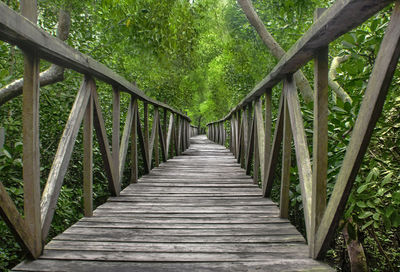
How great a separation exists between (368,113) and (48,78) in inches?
136

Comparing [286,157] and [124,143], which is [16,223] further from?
[124,143]

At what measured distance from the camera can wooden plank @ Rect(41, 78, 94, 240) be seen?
180cm

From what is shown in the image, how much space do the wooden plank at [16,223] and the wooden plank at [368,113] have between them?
1.54m

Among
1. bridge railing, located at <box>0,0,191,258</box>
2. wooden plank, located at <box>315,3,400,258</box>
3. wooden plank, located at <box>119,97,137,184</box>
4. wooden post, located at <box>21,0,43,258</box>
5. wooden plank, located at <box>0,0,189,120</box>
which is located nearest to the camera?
wooden plank, located at <box>315,3,400,258</box>

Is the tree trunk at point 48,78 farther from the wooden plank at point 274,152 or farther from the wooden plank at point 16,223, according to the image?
the wooden plank at point 274,152

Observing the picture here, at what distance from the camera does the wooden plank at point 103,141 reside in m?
2.52

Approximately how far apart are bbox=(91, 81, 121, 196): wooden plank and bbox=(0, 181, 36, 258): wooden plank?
3.81 feet

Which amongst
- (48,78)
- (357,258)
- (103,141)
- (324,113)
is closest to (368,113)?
(324,113)

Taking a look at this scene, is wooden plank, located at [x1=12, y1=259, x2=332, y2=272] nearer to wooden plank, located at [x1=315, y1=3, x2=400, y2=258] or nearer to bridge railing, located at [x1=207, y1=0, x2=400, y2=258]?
bridge railing, located at [x1=207, y1=0, x2=400, y2=258]

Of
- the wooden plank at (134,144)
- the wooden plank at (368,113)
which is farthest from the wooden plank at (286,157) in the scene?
the wooden plank at (134,144)

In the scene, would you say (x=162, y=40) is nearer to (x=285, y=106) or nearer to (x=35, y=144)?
(x=285, y=106)

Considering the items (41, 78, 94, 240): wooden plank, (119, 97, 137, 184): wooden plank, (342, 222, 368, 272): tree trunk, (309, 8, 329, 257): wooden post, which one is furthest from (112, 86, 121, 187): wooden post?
(342, 222, 368, 272): tree trunk

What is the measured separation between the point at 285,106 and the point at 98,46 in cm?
426

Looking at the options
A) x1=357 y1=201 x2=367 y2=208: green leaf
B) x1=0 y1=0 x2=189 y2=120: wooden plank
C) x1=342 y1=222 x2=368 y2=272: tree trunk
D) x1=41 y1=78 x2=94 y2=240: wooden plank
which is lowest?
x1=342 y1=222 x2=368 y2=272: tree trunk
